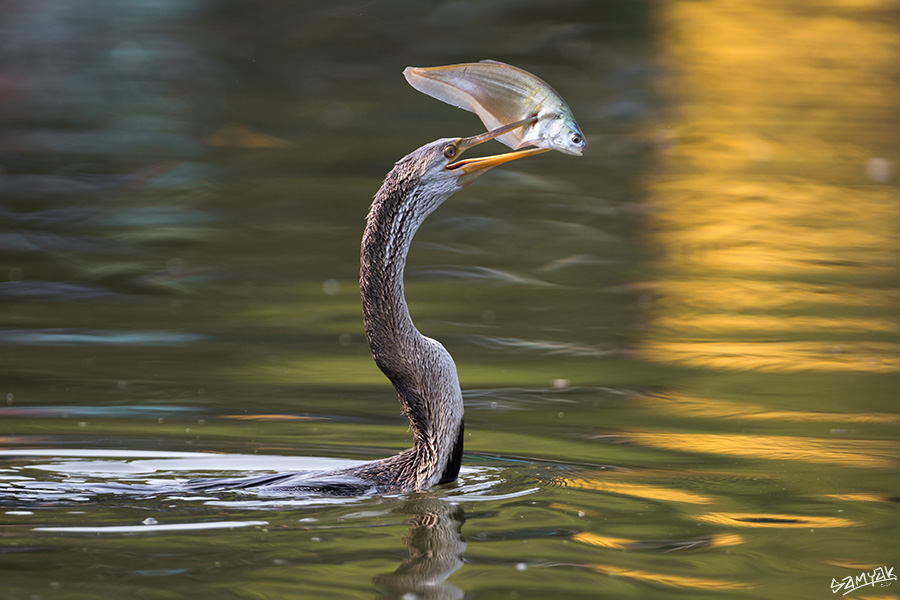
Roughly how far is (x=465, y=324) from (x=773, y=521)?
3.42 m

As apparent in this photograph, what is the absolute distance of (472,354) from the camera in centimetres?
797

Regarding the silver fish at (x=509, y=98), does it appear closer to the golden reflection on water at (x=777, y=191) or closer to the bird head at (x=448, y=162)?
the bird head at (x=448, y=162)

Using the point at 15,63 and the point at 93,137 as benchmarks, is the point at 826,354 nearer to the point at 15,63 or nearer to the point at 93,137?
the point at 93,137

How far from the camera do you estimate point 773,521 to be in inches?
210

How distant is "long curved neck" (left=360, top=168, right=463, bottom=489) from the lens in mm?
5539

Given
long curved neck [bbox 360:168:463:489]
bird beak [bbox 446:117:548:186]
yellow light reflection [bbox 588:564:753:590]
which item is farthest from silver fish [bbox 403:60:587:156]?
yellow light reflection [bbox 588:564:753:590]

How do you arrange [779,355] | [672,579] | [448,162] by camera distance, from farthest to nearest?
[779,355] < [448,162] < [672,579]

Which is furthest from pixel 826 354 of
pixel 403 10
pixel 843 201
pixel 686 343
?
pixel 403 10

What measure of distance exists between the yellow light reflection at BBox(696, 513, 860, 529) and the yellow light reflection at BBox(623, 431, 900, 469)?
2.57ft

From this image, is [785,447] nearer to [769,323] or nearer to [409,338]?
[409,338]

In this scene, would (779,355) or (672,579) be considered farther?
(779,355)

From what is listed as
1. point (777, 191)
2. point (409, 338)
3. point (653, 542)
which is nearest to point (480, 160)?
point (409, 338)

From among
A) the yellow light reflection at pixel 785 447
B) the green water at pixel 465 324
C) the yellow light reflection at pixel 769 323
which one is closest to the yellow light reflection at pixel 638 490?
the green water at pixel 465 324

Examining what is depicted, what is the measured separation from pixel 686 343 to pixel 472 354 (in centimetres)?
120
